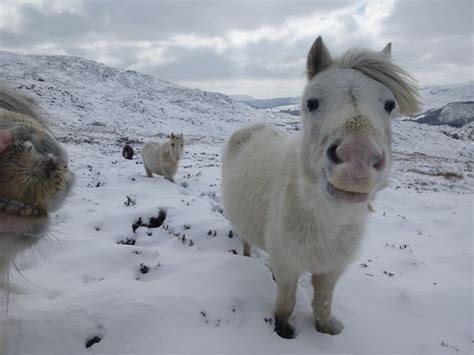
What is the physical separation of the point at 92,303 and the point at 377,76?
330 cm

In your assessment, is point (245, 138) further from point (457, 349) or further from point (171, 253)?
point (457, 349)

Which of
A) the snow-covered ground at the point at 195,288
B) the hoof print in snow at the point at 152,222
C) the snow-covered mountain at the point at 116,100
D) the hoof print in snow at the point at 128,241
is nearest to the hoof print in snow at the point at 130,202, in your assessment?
the snow-covered ground at the point at 195,288

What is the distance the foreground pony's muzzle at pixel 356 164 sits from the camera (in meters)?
2.06

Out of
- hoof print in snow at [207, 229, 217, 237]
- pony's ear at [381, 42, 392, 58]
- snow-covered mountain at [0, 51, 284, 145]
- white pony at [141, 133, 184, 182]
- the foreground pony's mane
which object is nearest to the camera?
the foreground pony's mane

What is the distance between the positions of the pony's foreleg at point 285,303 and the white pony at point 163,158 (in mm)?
7706

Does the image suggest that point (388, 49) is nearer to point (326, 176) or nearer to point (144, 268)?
point (326, 176)

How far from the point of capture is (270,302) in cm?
373

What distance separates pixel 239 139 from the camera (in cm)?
548

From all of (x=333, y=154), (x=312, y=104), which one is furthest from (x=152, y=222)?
(x=333, y=154)

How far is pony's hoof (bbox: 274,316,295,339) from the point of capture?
338 cm

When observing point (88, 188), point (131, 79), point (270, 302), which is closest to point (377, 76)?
point (270, 302)

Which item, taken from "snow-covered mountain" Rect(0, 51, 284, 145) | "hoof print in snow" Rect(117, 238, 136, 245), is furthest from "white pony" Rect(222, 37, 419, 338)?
"snow-covered mountain" Rect(0, 51, 284, 145)

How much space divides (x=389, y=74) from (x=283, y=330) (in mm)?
2705

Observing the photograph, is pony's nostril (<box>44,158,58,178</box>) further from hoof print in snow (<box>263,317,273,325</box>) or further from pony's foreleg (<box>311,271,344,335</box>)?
pony's foreleg (<box>311,271,344,335</box>)
